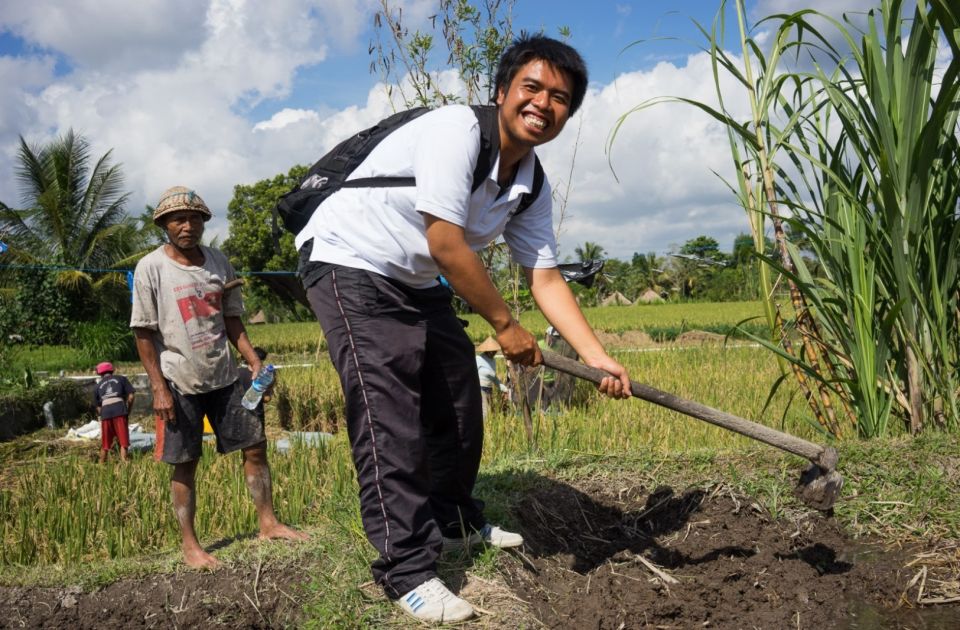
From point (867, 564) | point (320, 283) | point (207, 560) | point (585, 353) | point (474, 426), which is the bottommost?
point (867, 564)

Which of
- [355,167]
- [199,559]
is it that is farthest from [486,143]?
[199,559]

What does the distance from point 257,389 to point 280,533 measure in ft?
2.04

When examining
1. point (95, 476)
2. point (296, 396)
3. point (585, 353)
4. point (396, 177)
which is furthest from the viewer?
point (296, 396)

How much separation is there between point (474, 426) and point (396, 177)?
0.94 metres

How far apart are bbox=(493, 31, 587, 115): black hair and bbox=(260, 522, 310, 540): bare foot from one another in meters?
1.98

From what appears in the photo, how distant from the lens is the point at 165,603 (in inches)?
113

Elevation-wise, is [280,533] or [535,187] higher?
[535,187]

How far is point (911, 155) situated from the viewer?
3.50 metres

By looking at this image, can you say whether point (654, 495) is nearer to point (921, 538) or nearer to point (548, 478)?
point (548, 478)

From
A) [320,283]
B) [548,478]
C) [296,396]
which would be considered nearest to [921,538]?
[548,478]

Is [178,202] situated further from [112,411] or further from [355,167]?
[112,411]

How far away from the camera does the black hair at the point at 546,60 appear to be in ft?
7.99

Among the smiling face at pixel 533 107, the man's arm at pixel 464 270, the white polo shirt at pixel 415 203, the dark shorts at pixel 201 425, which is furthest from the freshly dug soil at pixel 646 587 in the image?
the smiling face at pixel 533 107

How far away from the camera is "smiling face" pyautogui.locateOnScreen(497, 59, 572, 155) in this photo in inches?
94.0
